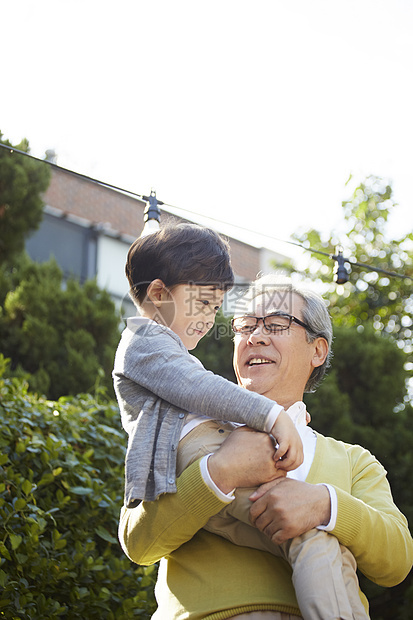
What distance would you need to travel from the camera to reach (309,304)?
248 centimetres

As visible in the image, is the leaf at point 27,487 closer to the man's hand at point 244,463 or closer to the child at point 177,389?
the child at point 177,389

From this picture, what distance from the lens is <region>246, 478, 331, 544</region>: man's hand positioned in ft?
5.48

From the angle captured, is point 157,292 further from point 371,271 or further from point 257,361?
point 371,271

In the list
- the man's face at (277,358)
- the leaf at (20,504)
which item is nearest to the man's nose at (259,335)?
the man's face at (277,358)

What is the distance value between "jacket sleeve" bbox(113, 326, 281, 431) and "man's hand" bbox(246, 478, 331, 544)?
0.17 meters

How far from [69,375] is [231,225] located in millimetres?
3538

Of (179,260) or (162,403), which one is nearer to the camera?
(162,403)

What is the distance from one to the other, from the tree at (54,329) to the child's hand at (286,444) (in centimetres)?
498

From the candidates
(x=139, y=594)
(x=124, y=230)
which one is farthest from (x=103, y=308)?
(x=124, y=230)

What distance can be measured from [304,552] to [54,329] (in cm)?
583

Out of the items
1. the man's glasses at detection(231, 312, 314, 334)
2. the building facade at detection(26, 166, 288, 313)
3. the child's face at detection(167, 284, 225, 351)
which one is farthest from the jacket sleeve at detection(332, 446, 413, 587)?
the building facade at detection(26, 166, 288, 313)

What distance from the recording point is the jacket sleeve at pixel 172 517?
1716 millimetres

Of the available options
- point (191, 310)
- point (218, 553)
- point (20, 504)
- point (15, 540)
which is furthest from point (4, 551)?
point (191, 310)

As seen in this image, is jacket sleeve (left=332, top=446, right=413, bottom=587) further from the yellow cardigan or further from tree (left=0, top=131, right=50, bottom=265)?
tree (left=0, top=131, right=50, bottom=265)
